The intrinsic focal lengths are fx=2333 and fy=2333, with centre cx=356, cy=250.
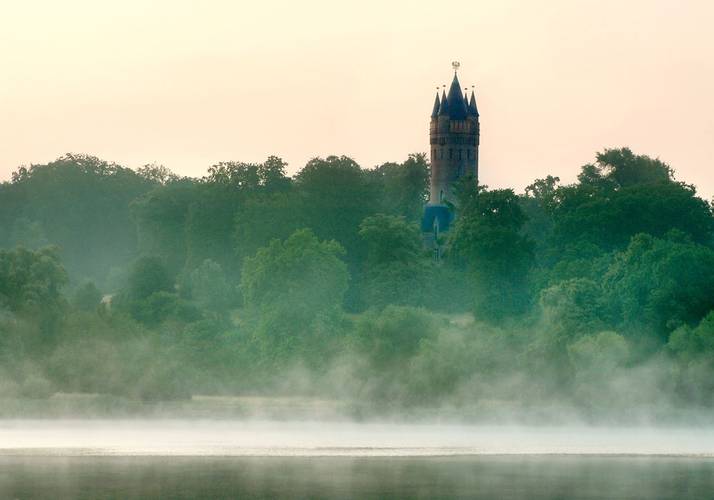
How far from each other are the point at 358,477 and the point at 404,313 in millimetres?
41561

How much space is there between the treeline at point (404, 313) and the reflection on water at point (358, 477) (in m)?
25.6

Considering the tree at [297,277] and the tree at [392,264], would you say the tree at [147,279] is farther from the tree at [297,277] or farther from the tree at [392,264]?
the tree at [392,264]

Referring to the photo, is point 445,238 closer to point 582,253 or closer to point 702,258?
point 582,253

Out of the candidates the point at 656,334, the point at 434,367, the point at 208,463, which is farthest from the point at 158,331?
the point at 208,463

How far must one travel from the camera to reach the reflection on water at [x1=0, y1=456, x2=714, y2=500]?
8062 centimetres

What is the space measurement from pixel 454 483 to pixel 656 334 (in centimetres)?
4289

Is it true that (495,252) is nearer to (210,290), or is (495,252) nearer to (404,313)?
(210,290)

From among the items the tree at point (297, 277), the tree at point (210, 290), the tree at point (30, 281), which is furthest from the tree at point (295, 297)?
the tree at point (30, 281)

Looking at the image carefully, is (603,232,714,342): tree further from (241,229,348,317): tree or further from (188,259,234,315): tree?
(188,259,234,315): tree

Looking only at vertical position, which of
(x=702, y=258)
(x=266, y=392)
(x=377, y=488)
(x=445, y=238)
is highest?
(x=445, y=238)

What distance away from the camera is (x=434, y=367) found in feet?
397

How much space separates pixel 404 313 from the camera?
127 meters

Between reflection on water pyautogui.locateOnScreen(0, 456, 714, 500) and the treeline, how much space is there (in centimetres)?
2562

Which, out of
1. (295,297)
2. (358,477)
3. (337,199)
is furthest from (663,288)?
(337,199)
